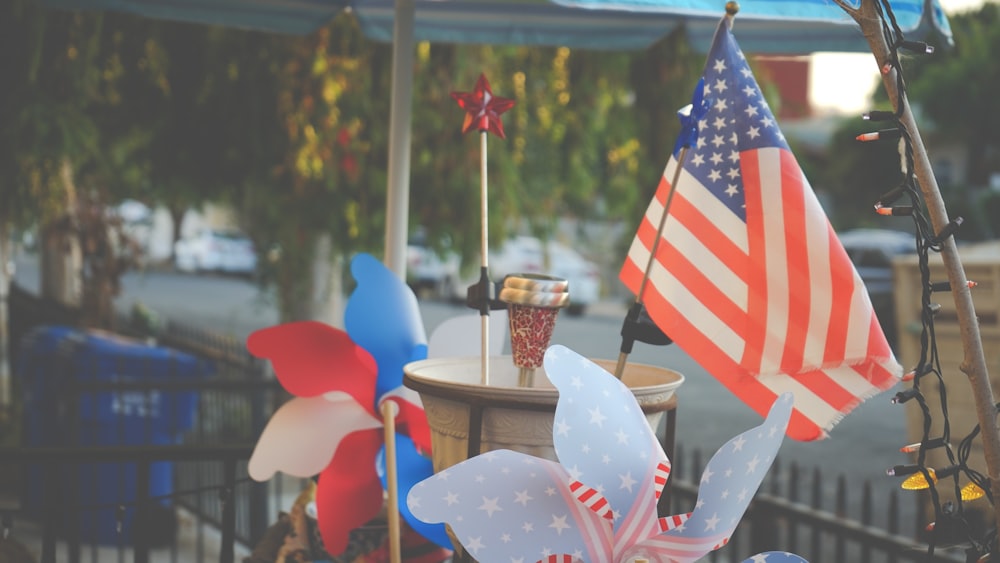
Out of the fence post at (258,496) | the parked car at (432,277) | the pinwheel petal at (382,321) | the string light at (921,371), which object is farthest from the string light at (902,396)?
the parked car at (432,277)

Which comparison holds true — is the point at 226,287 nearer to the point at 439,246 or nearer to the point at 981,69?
the point at 981,69

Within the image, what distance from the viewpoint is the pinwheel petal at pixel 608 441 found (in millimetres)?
1419

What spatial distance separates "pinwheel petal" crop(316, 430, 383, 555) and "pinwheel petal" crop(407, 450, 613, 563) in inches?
30.6

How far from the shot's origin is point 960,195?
2416 centimetres

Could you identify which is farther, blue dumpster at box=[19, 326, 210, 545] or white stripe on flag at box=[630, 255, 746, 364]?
blue dumpster at box=[19, 326, 210, 545]

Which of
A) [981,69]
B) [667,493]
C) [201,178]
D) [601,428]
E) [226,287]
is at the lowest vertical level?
[226,287]

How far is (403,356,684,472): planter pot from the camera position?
1648 mm

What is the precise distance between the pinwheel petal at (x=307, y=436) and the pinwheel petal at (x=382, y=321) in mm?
79

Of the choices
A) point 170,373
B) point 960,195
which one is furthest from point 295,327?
point 960,195

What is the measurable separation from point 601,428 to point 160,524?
429 centimetres

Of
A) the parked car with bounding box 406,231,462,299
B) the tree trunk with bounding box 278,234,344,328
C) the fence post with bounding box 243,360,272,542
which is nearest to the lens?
the fence post with bounding box 243,360,272,542

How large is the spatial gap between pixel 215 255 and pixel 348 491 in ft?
100.0

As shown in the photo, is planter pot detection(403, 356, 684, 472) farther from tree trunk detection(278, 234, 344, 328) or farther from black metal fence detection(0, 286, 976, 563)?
tree trunk detection(278, 234, 344, 328)

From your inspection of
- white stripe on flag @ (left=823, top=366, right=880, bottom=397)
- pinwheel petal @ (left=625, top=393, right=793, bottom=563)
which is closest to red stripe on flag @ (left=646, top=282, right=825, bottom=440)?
white stripe on flag @ (left=823, top=366, right=880, bottom=397)
